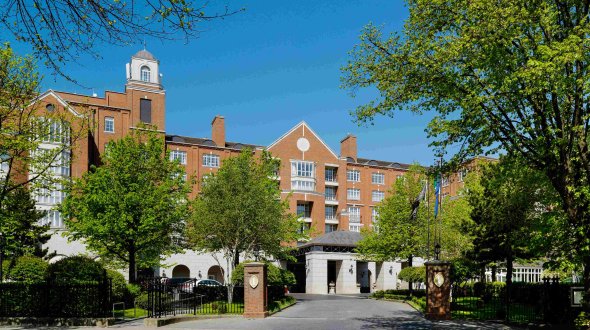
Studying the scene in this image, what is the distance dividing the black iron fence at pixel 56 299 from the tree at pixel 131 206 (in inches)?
350

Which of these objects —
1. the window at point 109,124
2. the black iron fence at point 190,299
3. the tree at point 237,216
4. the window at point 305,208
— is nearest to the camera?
the black iron fence at point 190,299

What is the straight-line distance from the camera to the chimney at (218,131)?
224 feet

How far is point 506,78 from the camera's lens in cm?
1441

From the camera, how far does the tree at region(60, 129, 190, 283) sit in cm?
3061

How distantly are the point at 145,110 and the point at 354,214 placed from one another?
29.8 metres

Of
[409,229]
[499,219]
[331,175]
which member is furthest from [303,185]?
[499,219]

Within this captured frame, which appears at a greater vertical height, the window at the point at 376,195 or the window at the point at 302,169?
the window at the point at 302,169

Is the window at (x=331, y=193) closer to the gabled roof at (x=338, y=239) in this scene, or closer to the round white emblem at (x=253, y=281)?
the gabled roof at (x=338, y=239)

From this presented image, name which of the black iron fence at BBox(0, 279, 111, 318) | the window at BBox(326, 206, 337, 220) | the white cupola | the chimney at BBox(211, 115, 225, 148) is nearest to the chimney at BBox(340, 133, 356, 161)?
the window at BBox(326, 206, 337, 220)

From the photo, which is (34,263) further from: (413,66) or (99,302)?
(413,66)

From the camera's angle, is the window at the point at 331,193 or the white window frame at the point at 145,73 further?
the window at the point at 331,193

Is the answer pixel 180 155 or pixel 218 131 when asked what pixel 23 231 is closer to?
pixel 180 155

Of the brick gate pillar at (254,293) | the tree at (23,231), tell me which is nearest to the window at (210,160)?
the tree at (23,231)

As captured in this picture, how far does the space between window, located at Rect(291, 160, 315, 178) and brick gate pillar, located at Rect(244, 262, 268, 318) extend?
43.6 meters
